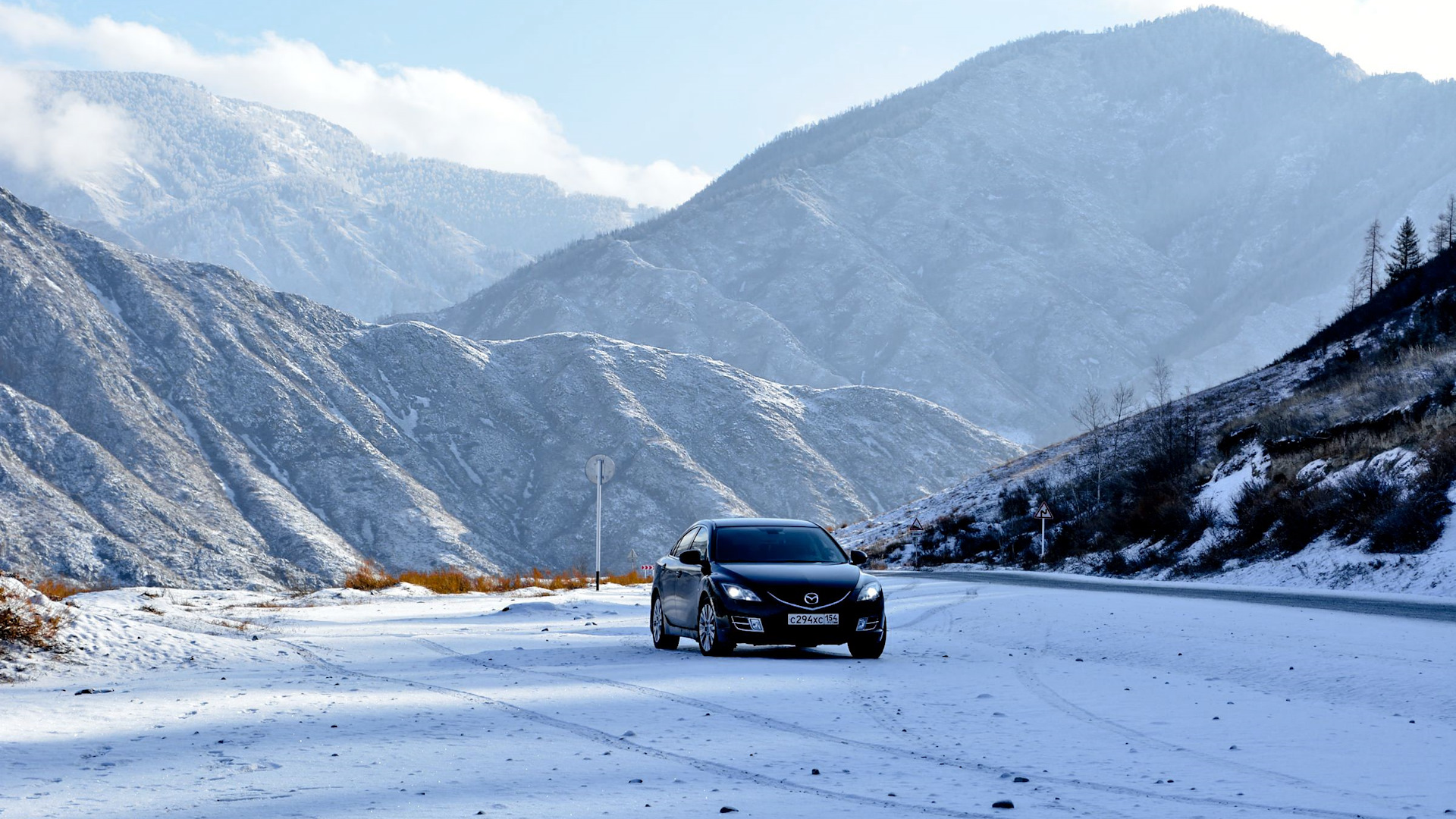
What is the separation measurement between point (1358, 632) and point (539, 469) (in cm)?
11197

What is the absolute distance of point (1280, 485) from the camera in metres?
28.7

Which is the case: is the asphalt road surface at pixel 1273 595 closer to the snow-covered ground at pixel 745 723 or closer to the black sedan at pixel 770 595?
the snow-covered ground at pixel 745 723

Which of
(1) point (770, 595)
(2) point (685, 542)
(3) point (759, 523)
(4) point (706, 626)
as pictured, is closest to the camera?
(1) point (770, 595)

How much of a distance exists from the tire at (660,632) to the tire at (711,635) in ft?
3.02

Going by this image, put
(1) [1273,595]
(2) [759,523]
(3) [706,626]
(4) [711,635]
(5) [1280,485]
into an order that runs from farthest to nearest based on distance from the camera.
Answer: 1. (5) [1280,485]
2. (1) [1273,595]
3. (2) [759,523]
4. (3) [706,626]
5. (4) [711,635]

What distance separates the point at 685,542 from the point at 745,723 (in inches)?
299

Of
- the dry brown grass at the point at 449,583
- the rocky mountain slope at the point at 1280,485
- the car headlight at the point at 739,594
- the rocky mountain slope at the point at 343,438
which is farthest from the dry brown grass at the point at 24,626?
the rocky mountain slope at the point at 343,438

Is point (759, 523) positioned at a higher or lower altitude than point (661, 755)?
higher

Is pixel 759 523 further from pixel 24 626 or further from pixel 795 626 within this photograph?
pixel 24 626

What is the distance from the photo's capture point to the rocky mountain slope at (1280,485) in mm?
22578

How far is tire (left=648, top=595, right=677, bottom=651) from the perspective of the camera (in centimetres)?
1543

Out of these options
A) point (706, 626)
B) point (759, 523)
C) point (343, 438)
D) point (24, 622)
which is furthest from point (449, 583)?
point (343, 438)

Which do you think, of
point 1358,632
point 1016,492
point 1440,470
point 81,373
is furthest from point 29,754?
point 81,373

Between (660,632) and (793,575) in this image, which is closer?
(793,575)
